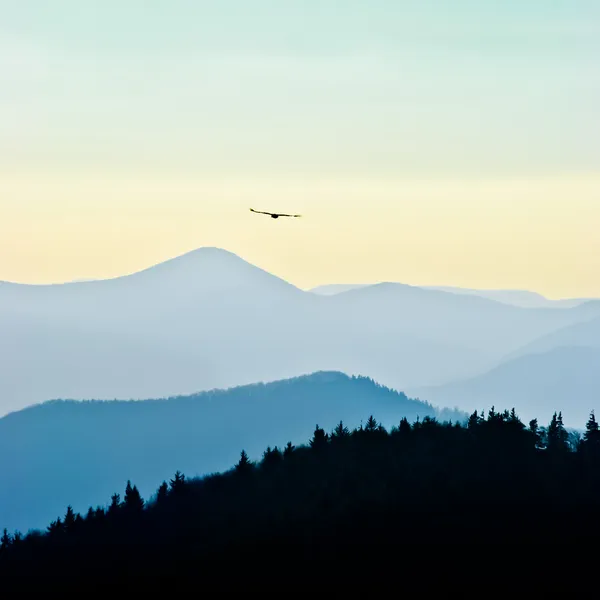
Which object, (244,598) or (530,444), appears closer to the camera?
(244,598)

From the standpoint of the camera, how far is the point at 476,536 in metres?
144

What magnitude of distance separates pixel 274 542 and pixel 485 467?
32.1m

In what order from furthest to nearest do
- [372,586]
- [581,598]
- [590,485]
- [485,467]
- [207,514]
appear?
1. [207,514]
2. [485,467]
3. [590,485]
4. [372,586]
5. [581,598]

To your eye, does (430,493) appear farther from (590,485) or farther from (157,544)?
(157,544)

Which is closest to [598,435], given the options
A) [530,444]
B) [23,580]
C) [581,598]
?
[530,444]

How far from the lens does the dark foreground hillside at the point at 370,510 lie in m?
148

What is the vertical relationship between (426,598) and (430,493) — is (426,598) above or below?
below

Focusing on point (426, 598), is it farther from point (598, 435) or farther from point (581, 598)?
point (598, 435)

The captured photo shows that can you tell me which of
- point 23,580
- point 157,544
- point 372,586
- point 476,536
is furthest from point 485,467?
point 23,580

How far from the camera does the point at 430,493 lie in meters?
162

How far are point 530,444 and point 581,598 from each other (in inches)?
1953

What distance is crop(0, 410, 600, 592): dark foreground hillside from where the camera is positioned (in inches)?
5807

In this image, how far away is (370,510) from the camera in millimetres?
161375

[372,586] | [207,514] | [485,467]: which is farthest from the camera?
[207,514]
